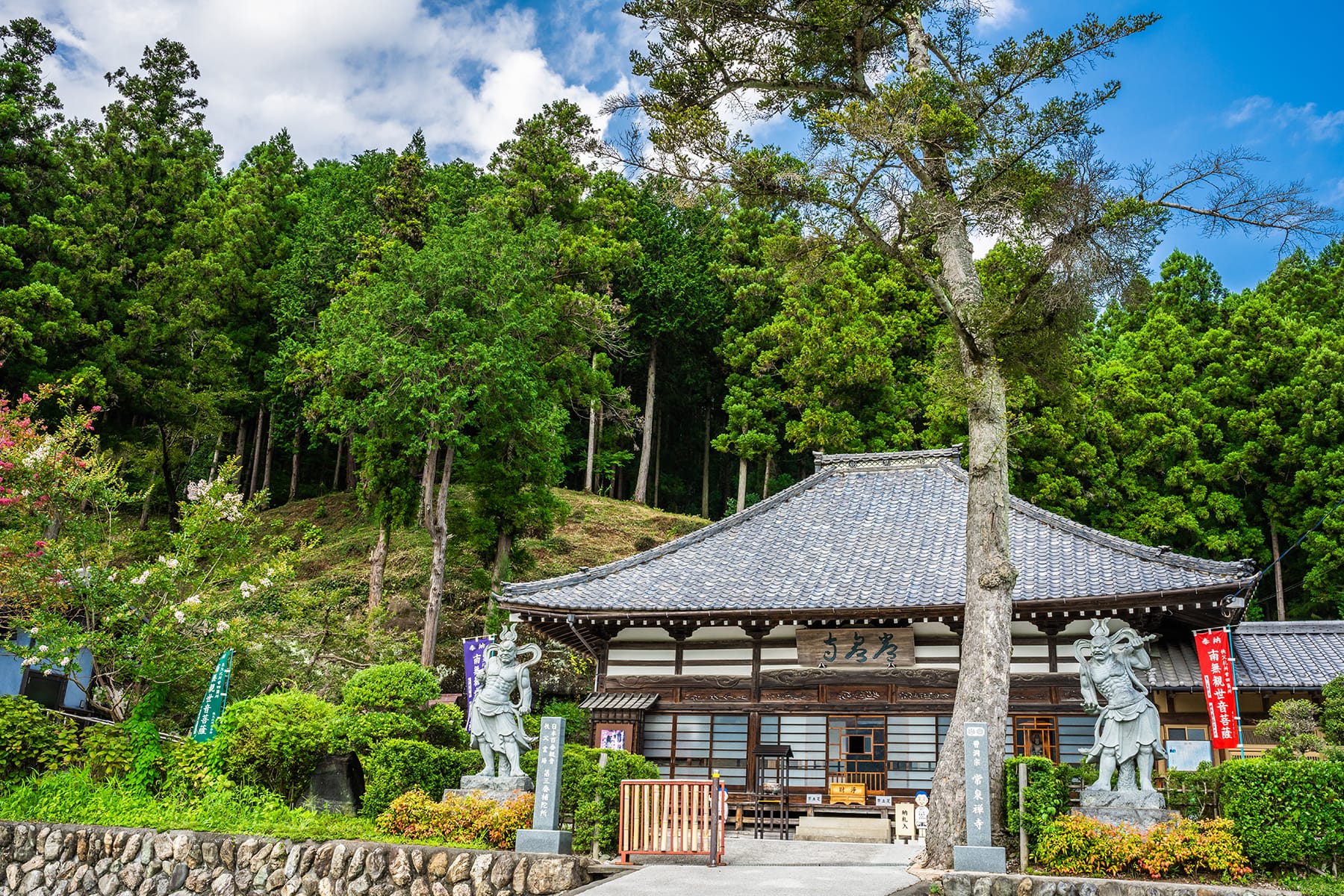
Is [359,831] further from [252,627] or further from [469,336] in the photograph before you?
[469,336]

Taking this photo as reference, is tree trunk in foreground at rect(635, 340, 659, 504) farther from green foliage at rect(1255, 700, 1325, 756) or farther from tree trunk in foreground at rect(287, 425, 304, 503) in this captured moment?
green foliage at rect(1255, 700, 1325, 756)

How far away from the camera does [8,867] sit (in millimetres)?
11797

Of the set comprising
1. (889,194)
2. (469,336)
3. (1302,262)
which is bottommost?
(889,194)

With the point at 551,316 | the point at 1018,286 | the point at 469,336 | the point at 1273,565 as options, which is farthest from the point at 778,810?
the point at 1273,565

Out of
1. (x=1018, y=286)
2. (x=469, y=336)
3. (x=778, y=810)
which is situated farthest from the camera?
(x=469, y=336)

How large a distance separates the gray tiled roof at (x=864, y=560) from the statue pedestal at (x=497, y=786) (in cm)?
454

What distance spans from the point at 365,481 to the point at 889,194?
16643 mm

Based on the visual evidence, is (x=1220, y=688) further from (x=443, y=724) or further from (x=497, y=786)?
(x=443, y=724)

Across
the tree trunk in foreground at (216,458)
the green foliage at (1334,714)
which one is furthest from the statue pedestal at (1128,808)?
the tree trunk in foreground at (216,458)

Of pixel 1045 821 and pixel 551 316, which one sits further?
pixel 551 316

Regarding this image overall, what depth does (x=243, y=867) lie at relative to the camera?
1049 centimetres

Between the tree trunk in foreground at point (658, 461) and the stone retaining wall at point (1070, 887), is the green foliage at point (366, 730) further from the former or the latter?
the tree trunk in foreground at point (658, 461)

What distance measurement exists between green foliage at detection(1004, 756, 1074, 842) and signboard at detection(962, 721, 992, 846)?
614 mm

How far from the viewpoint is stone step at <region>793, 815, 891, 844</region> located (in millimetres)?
13445
